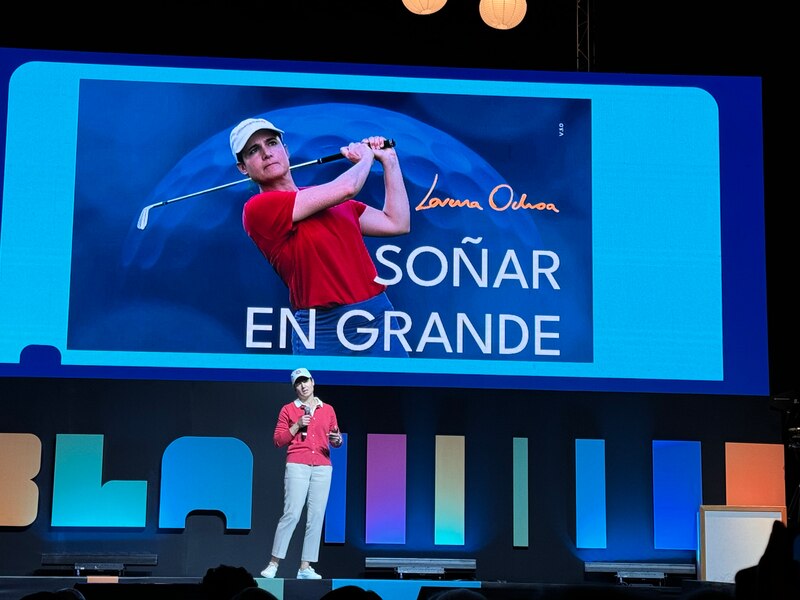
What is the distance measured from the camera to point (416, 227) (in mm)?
9508

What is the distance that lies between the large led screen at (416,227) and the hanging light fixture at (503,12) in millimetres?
599

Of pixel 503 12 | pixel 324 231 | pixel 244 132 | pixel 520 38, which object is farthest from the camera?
pixel 520 38

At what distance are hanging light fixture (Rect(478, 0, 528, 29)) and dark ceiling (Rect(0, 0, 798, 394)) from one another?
1.15m

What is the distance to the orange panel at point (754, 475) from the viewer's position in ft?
31.0

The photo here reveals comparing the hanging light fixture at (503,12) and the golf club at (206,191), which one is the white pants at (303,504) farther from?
the hanging light fixture at (503,12)

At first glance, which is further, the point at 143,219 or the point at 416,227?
the point at 416,227

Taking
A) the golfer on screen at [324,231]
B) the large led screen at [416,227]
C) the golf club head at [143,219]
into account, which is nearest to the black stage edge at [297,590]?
the large led screen at [416,227]

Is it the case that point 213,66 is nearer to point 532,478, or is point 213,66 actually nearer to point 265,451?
point 265,451

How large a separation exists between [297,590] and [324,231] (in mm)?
2531

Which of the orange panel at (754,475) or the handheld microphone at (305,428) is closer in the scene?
the handheld microphone at (305,428)

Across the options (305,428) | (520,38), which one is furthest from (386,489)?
(520,38)

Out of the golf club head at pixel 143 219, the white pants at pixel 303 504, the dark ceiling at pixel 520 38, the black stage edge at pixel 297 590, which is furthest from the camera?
the dark ceiling at pixel 520 38

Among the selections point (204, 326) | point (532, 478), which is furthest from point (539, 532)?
point (204, 326)

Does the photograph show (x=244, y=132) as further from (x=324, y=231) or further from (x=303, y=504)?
(x=303, y=504)
